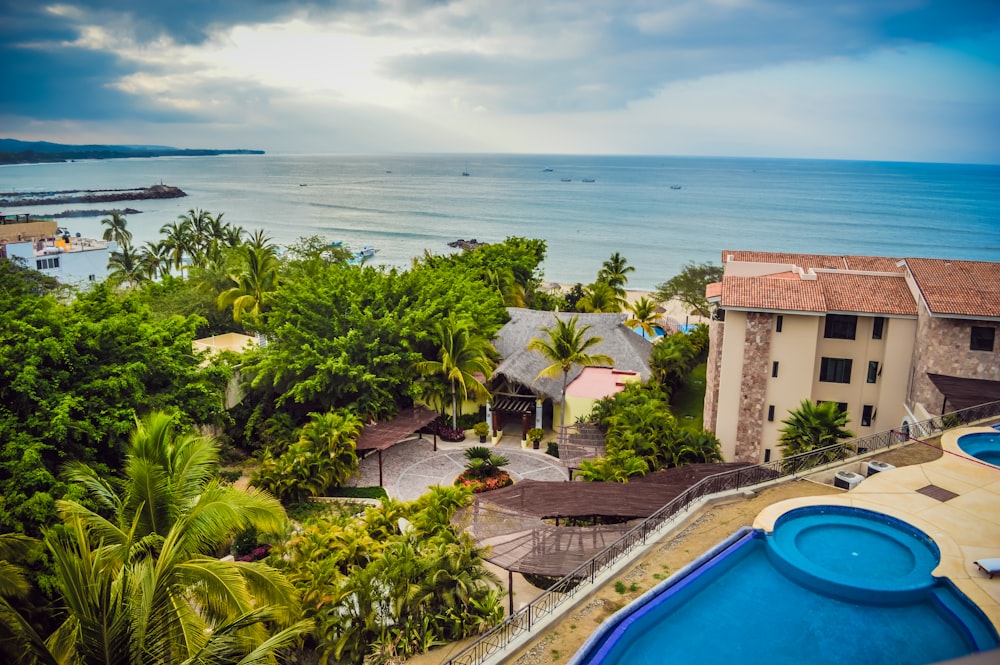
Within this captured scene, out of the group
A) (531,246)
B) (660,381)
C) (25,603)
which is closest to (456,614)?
(25,603)

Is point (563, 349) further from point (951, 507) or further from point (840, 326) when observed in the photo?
point (951, 507)

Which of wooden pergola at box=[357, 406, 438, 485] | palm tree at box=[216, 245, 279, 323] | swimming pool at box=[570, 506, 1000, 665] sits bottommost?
wooden pergola at box=[357, 406, 438, 485]

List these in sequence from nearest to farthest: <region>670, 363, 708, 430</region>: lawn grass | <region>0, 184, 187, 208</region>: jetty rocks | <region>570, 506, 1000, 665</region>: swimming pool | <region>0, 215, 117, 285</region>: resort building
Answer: <region>570, 506, 1000, 665</region>: swimming pool, <region>670, 363, 708, 430</region>: lawn grass, <region>0, 215, 117, 285</region>: resort building, <region>0, 184, 187, 208</region>: jetty rocks

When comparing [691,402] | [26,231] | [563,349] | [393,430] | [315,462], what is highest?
[26,231]

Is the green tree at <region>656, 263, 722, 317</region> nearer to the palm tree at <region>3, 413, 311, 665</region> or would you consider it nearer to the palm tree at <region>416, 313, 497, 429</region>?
the palm tree at <region>416, 313, 497, 429</region>

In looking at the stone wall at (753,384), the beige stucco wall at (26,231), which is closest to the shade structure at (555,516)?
the stone wall at (753,384)

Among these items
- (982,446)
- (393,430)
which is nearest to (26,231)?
(393,430)

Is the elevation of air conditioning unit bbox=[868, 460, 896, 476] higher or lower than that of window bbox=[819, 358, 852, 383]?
lower

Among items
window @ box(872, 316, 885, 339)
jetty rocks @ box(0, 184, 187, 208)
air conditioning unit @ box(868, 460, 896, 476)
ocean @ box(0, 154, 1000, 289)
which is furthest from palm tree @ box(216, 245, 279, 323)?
jetty rocks @ box(0, 184, 187, 208)
